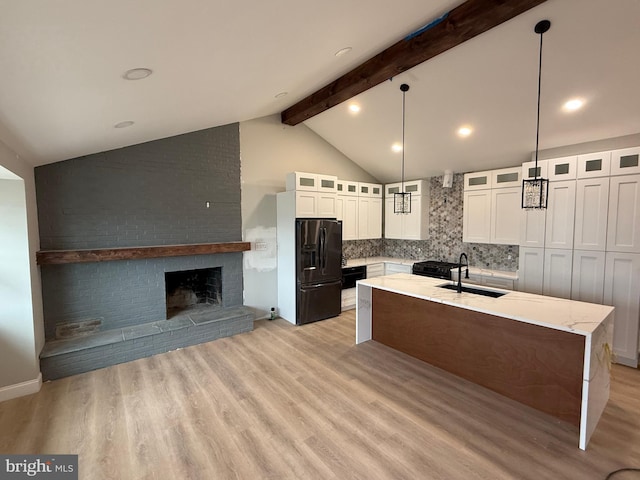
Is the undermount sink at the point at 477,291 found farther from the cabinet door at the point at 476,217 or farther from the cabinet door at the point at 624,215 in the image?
the cabinet door at the point at 476,217

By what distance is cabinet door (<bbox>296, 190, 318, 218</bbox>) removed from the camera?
4699 millimetres

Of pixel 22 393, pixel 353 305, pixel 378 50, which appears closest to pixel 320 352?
pixel 353 305

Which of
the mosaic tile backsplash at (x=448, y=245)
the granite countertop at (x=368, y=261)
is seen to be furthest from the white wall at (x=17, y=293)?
the mosaic tile backsplash at (x=448, y=245)

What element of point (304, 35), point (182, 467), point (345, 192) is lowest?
point (182, 467)

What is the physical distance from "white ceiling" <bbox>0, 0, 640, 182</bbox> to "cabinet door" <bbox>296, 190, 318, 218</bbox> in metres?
1.37

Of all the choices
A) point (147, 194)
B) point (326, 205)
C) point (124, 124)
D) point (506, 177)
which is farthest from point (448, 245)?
point (124, 124)

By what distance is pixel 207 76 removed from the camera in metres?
2.32

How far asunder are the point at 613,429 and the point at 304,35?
3911mm

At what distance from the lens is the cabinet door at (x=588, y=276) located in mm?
3502

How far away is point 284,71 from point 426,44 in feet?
4.52

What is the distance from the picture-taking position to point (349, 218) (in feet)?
18.5

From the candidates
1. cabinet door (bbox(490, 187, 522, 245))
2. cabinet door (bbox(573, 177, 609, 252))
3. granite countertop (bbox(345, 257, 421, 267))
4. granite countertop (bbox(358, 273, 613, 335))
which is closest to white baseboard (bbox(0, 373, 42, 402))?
granite countertop (bbox(358, 273, 613, 335))

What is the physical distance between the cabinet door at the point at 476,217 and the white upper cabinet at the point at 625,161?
1.51 meters

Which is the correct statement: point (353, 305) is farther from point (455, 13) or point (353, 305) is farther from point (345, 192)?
point (455, 13)
